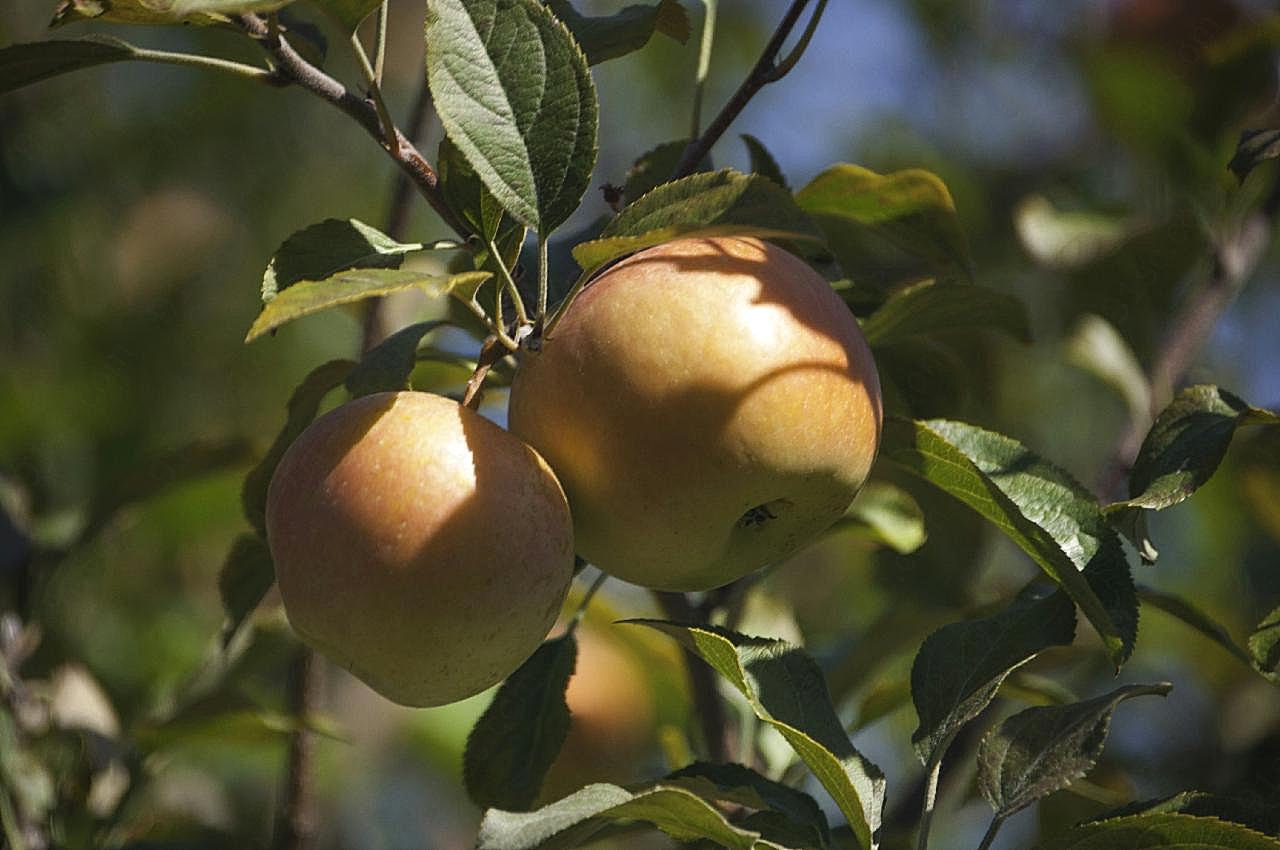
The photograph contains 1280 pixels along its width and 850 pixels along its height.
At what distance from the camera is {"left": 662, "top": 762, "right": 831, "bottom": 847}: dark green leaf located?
82cm

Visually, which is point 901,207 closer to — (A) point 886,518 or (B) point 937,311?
(B) point 937,311

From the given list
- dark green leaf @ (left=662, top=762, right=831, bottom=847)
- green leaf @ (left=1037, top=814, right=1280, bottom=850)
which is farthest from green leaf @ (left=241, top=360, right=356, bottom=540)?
green leaf @ (left=1037, top=814, right=1280, bottom=850)

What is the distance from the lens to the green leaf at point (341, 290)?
0.69 metres

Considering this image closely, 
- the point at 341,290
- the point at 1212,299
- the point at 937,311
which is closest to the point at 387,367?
the point at 341,290

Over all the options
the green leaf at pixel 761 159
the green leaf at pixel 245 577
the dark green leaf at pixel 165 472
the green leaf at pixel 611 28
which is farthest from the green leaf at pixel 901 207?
the dark green leaf at pixel 165 472

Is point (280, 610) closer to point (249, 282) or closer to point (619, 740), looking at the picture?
point (619, 740)

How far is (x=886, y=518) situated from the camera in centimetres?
135

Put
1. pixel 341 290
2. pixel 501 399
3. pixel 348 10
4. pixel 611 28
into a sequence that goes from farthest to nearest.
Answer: pixel 501 399 → pixel 611 28 → pixel 348 10 → pixel 341 290

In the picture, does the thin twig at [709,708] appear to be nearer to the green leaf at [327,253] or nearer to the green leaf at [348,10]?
the green leaf at [327,253]

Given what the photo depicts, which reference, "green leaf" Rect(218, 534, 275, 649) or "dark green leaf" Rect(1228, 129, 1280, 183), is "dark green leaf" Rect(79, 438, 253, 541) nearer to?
"green leaf" Rect(218, 534, 275, 649)

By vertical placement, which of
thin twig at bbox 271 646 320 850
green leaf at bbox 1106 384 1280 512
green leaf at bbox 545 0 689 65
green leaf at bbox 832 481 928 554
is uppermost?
green leaf at bbox 545 0 689 65

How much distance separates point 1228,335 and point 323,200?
1.77 meters

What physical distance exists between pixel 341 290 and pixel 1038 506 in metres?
0.48

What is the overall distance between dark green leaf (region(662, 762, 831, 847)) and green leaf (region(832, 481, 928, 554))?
0.45m
